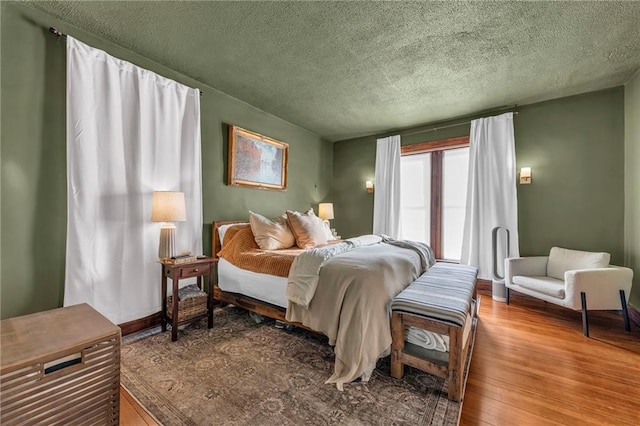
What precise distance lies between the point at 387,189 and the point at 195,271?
3.45 metres

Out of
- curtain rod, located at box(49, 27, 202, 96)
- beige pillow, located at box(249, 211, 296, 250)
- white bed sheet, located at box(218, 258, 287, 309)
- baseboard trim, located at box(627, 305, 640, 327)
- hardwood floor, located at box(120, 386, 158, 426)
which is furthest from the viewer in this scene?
beige pillow, located at box(249, 211, 296, 250)

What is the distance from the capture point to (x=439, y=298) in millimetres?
1742

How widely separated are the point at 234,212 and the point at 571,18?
12.4ft

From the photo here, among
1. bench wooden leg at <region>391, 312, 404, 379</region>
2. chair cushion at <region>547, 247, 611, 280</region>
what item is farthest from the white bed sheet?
chair cushion at <region>547, 247, 611, 280</region>

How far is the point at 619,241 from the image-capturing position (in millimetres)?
3045

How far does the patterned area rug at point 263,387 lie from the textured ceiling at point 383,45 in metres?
2.66

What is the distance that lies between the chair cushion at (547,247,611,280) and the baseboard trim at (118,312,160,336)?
459 cm

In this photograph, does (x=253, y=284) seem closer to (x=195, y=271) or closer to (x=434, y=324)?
(x=195, y=271)

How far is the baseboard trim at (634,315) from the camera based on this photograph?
8.58 feet

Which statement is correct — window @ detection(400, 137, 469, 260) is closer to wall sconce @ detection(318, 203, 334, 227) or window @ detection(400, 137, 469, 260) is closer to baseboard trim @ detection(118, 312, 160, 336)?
wall sconce @ detection(318, 203, 334, 227)

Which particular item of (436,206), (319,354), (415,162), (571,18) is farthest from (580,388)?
(415,162)

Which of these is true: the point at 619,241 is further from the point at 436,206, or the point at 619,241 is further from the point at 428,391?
the point at 428,391

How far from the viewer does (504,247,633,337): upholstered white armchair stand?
95.2 inches

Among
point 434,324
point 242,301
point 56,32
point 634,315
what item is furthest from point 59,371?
point 634,315
